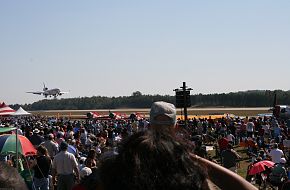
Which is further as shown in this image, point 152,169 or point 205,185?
point 205,185

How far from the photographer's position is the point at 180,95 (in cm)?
1952

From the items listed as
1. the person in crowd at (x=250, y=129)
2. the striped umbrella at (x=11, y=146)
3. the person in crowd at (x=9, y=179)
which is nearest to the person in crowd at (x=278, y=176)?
the striped umbrella at (x=11, y=146)

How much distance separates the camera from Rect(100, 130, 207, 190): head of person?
135cm

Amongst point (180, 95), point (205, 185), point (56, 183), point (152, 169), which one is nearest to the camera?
point (152, 169)

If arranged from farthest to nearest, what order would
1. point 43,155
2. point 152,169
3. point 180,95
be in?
point 180,95 < point 43,155 < point 152,169

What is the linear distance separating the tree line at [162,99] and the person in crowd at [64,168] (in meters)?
79.6

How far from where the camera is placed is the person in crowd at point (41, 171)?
9.49 m

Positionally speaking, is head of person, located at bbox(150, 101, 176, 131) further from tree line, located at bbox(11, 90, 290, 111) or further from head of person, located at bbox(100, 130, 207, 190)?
tree line, located at bbox(11, 90, 290, 111)

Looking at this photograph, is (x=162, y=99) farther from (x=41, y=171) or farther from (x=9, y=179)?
(x=9, y=179)

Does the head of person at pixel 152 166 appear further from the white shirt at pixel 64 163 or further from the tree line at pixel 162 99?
the tree line at pixel 162 99

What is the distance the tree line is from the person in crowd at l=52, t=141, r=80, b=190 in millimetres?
79611

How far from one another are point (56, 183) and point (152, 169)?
9486 mm

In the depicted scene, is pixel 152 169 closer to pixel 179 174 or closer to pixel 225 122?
pixel 179 174

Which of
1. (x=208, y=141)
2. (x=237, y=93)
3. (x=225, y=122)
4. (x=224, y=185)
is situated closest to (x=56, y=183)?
(x=224, y=185)
